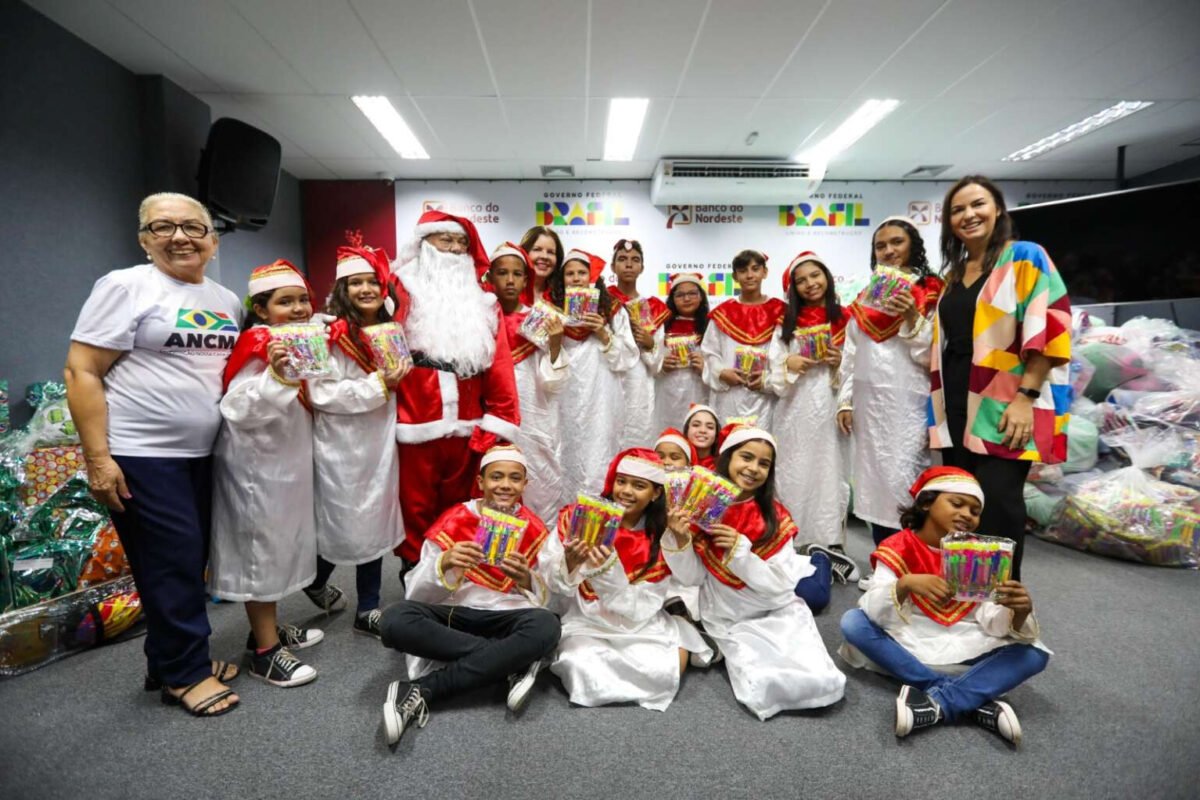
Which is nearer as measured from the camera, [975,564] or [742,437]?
[975,564]

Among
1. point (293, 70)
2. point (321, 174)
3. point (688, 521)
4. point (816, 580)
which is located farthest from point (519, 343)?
point (321, 174)

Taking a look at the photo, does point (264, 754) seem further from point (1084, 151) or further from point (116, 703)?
point (1084, 151)

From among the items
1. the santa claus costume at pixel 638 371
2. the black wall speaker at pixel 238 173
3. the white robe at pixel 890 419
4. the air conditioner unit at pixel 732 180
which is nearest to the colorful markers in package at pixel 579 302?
the santa claus costume at pixel 638 371

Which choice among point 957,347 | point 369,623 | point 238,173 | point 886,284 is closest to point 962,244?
point 886,284

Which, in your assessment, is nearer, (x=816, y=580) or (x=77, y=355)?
(x=77, y=355)

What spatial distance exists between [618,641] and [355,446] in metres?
1.25

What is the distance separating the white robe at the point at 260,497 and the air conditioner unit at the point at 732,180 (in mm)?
5414

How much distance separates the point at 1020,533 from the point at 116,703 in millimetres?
3252

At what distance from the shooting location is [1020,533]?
6.39 ft

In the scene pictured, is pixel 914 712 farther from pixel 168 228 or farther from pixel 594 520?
pixel 168 228

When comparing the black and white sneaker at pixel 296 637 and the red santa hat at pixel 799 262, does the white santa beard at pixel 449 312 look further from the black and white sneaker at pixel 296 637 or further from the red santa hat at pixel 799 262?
the red santa hat at pixel 799 262

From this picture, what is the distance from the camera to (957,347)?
2125 millimetres

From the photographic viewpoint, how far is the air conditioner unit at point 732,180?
6.36m

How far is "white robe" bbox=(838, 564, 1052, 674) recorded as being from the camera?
1.86 meters
